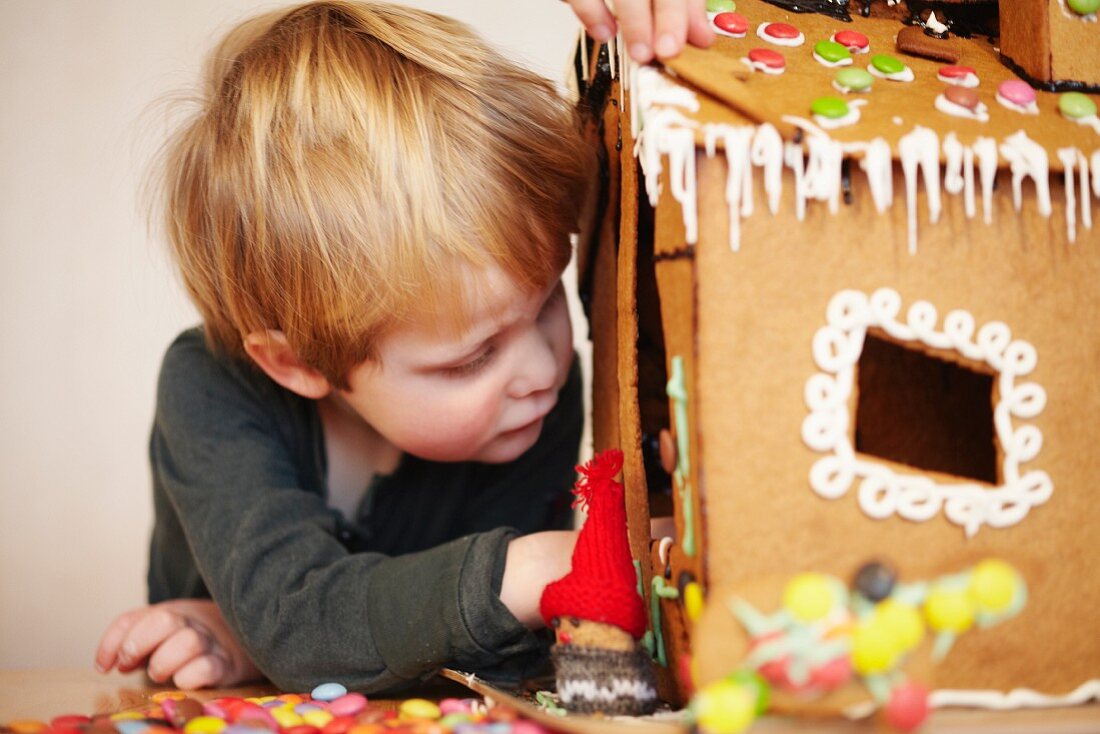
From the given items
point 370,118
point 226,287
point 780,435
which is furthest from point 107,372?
point 780,435

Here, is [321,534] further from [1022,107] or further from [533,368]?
[1022,107]

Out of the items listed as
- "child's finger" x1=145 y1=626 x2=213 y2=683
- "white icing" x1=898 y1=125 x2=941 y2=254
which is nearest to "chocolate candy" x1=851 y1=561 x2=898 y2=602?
"white icing" x1=898 y1=125 x2=941 y2=254

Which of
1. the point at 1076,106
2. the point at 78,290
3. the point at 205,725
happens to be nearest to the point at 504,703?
the point at 205,725

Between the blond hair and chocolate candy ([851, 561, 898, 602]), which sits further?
the blond hair

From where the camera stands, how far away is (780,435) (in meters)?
0.59

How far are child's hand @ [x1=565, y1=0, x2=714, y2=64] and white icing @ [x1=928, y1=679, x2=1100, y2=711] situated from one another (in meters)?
0.42

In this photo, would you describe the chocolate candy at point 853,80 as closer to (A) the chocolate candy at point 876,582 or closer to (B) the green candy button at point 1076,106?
(B) the green candy button at point 1076,106

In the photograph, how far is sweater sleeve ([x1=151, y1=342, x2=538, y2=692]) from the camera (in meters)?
0.82

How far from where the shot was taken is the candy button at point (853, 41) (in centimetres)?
73

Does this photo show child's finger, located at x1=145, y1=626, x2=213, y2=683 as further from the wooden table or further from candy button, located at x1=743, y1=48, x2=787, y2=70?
candy button, located at x1=743, y1=48, x2=787, y2=70

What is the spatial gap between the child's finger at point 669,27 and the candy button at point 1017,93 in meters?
0.21

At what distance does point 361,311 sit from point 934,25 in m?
0.53

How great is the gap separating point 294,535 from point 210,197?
1.05 feet

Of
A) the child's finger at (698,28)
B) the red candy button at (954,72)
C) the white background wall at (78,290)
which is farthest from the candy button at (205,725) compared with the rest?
the white background wall at (78,290)
